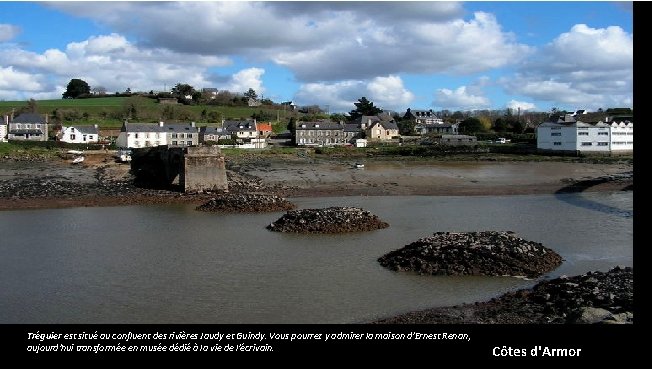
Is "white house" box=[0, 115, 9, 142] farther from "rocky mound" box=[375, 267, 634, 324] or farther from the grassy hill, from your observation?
"rocky mound" box=[375, 267, 634, 324]

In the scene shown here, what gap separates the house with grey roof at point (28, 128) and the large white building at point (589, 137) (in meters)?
51.0

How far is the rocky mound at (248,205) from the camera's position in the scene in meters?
29.0

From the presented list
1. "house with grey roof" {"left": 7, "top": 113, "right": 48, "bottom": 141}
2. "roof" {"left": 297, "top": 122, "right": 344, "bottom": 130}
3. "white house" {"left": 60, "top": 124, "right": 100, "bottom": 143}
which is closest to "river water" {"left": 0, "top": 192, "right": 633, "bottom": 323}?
"white house" {"left": 60, "top": 124, "right": 100, "bottom": 143}

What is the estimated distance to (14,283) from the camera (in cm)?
1580

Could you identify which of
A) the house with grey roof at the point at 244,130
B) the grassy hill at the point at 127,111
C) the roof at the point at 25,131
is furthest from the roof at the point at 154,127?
the grassy hill at the point at 127,111

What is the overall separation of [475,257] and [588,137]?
51568 millimetres

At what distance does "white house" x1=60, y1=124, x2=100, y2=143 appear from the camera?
61.1 metres

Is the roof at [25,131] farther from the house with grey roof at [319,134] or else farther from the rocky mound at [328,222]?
the rocky mound at [328,222]

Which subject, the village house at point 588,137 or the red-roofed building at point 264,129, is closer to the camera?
the village house at point 588,137

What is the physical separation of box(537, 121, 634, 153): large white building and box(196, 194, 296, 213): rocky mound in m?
41.7

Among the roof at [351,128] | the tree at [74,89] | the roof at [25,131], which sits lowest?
the roof at [25,131]

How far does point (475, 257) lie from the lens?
16.4 metres
